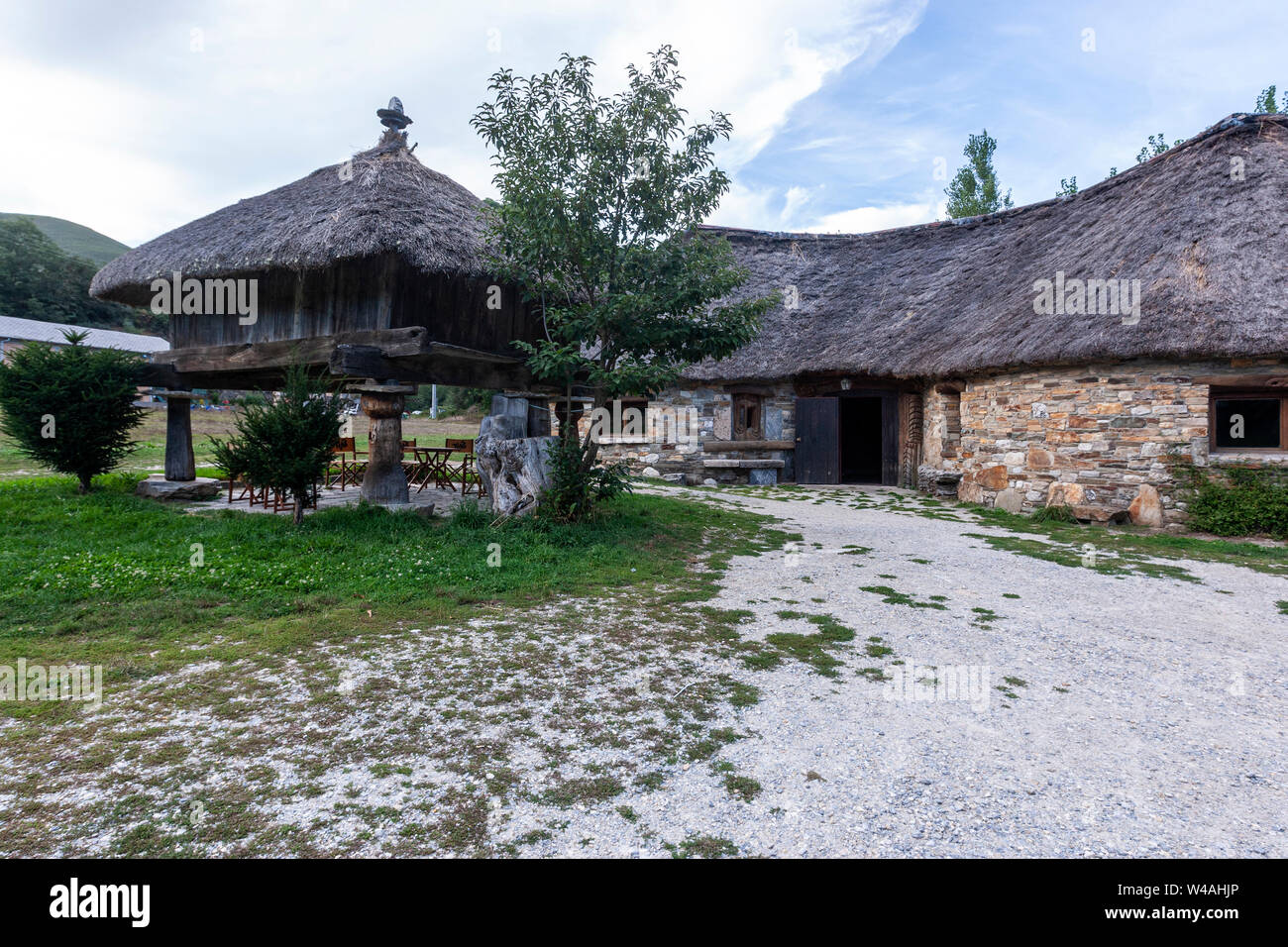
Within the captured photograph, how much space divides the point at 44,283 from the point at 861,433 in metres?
52.1

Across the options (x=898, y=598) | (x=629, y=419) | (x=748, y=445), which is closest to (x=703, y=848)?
(x=898, y=598)

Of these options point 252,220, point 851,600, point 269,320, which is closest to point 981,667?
point 851,600

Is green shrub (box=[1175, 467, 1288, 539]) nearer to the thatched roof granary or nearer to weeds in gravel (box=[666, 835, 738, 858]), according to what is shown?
weeds in gravel (box=[666, 835, 738, 858])

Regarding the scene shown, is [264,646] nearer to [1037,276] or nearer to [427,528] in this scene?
[427,528]

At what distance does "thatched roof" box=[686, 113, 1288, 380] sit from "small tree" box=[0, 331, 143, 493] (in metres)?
11.5

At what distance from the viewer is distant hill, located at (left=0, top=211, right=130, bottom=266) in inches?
3590

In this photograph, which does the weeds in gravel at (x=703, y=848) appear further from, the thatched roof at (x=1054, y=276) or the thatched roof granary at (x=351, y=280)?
the thatched roof at (x=1054, y=276)

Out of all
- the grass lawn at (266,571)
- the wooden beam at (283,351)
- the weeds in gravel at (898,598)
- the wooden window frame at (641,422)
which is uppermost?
the wooden beam at (283,351)

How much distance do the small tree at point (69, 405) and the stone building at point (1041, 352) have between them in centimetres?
1084

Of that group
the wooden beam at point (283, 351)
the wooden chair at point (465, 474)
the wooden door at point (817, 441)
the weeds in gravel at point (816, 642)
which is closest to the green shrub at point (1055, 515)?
the wooden door at point (817, 441)

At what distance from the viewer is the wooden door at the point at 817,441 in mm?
16500

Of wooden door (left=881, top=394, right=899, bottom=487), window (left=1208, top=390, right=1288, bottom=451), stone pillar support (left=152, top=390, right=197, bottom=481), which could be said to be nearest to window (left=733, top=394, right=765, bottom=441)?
wooden door (left=881, top=394, right=899, bottom=487)

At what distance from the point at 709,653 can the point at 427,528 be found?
16.2ft
